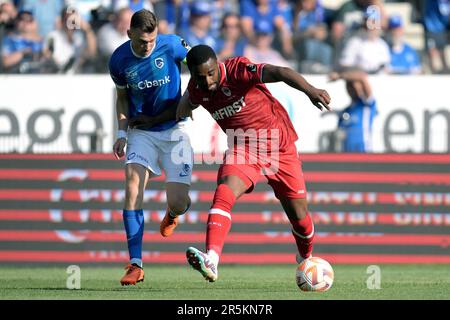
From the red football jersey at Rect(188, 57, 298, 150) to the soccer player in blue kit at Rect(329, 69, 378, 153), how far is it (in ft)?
20.5

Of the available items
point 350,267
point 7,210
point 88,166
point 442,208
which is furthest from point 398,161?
point 7,210

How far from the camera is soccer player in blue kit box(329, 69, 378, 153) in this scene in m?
17.5

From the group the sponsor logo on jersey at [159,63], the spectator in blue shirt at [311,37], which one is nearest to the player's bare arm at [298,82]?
the sponsor logo on jersey at [159,63]

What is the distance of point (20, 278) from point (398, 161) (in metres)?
6.33

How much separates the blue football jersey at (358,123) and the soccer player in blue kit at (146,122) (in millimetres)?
5380

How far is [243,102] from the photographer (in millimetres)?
11023

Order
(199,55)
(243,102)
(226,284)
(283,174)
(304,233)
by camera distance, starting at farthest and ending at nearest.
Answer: (226,284) → (304,233) → (283,174) → (243,102) → (199,55)

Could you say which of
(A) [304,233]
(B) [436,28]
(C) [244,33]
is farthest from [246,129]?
(B) [436,28]

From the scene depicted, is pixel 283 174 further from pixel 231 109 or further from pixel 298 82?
pixel 298 82

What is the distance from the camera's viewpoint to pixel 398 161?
659 inches

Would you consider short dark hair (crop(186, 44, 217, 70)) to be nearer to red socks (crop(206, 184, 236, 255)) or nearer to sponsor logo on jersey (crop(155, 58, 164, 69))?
red socks (crop(206, 184, 236, 255))

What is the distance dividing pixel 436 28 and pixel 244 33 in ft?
11.5
